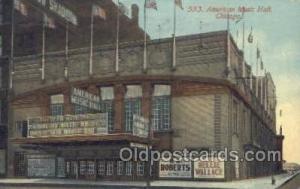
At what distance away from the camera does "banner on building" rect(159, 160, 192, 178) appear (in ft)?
102

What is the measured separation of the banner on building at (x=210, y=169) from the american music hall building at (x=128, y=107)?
0.06m

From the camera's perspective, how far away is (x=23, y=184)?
1212 inches

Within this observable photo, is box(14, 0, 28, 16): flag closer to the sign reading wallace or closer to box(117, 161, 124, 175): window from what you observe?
the sign reading wallace

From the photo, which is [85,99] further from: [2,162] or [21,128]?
[2,162]

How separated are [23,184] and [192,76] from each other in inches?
453

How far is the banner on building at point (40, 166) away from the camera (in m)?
34.8

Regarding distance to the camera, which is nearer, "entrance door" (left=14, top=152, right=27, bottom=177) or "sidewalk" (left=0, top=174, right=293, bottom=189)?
"sidewalk" (left=0, top=174, right=293, bottom=189)

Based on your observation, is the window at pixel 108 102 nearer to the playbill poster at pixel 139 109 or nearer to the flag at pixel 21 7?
the playbill poster at pixel 139 109

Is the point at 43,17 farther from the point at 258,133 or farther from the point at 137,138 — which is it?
the point at 258,133

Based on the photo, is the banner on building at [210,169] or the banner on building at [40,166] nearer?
the banner on building at [210,169]

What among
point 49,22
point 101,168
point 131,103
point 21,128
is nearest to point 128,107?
point 131,103

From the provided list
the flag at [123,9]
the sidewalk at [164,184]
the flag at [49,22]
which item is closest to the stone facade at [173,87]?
the sidewalk at [164,184]

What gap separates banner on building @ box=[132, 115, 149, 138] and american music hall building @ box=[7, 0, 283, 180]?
0.09m

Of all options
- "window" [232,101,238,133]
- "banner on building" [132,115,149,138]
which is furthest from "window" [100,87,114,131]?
"window" [232,101,238,133]
